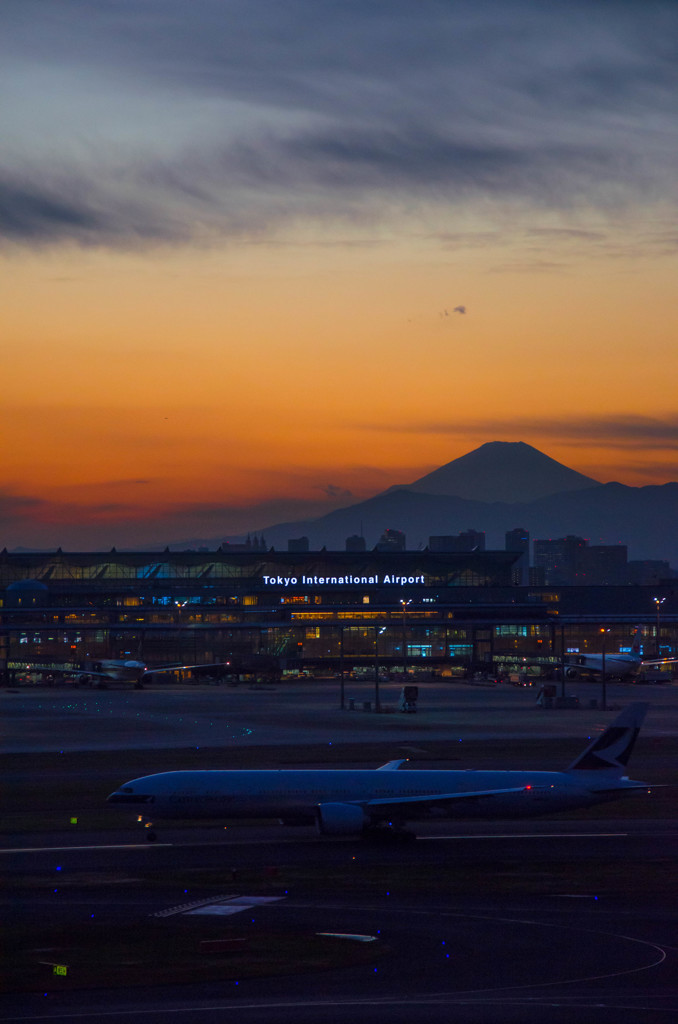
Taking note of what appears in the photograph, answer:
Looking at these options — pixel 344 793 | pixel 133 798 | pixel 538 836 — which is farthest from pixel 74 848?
pixel 538 836

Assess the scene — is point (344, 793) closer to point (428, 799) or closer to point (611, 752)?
point (428, 799)

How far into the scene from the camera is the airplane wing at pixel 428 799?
2151 inches

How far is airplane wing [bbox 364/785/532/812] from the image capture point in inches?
2151

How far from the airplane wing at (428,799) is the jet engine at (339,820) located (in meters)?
0.80

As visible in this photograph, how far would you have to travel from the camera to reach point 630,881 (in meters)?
46.9

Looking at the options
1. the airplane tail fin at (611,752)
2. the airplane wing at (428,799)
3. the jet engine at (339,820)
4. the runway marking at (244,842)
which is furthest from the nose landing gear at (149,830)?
the airplane tail fin at (611,752)

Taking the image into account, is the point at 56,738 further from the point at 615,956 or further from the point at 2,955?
the point at 615,956

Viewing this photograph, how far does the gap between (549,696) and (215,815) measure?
293 feet

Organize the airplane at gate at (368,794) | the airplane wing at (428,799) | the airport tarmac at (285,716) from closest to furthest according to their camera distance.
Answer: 1. the airplane at gate at (368,794)
2. the airplane wing at (428,799)
3. the airport tarmac at (285,716)

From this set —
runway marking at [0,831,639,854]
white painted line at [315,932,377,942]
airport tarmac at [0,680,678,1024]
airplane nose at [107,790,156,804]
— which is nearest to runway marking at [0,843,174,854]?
runway marking at [0,831,639,854]

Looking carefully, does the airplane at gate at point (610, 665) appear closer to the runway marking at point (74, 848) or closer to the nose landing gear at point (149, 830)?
the nose landing gear at point (149, 830)

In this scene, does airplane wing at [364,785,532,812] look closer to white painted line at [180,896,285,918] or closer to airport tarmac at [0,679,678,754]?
white painted line at [180,896,285,918]

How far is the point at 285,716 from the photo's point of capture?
12719cm

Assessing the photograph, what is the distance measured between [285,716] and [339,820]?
74066 millimetres
